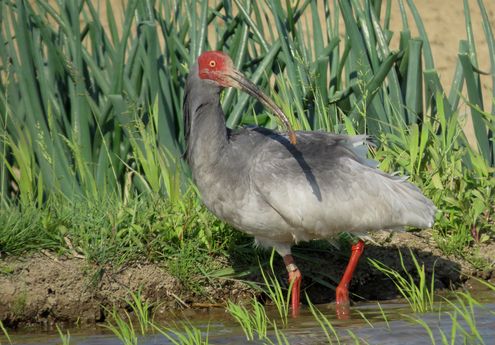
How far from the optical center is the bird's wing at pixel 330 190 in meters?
5.10

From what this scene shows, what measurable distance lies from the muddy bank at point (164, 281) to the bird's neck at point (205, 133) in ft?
2.04

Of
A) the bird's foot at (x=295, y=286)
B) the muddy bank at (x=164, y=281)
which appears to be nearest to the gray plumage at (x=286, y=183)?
the bird's foot at (x=295, y=286)

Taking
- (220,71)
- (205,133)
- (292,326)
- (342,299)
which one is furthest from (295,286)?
(220,71)

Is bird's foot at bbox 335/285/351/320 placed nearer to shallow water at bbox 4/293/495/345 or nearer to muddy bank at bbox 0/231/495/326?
shallow water at bbox 4/293/495/345

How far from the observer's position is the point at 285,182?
5.09 meters

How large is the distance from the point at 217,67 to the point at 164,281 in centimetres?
112

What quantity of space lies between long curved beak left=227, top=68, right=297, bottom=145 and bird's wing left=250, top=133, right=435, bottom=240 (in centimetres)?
16

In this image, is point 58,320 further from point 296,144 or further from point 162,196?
point 296,144

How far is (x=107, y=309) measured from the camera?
5133mm

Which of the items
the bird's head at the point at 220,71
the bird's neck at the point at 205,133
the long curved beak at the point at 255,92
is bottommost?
the bird's neck at the point at 205,133

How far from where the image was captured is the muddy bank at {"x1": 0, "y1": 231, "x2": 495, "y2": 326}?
17.3ft

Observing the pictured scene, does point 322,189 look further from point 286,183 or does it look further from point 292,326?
point 292,326

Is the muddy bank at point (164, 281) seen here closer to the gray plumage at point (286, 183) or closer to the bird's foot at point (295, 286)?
the bird's foot at point (295, 286)

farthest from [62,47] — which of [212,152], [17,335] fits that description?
[17,335]
